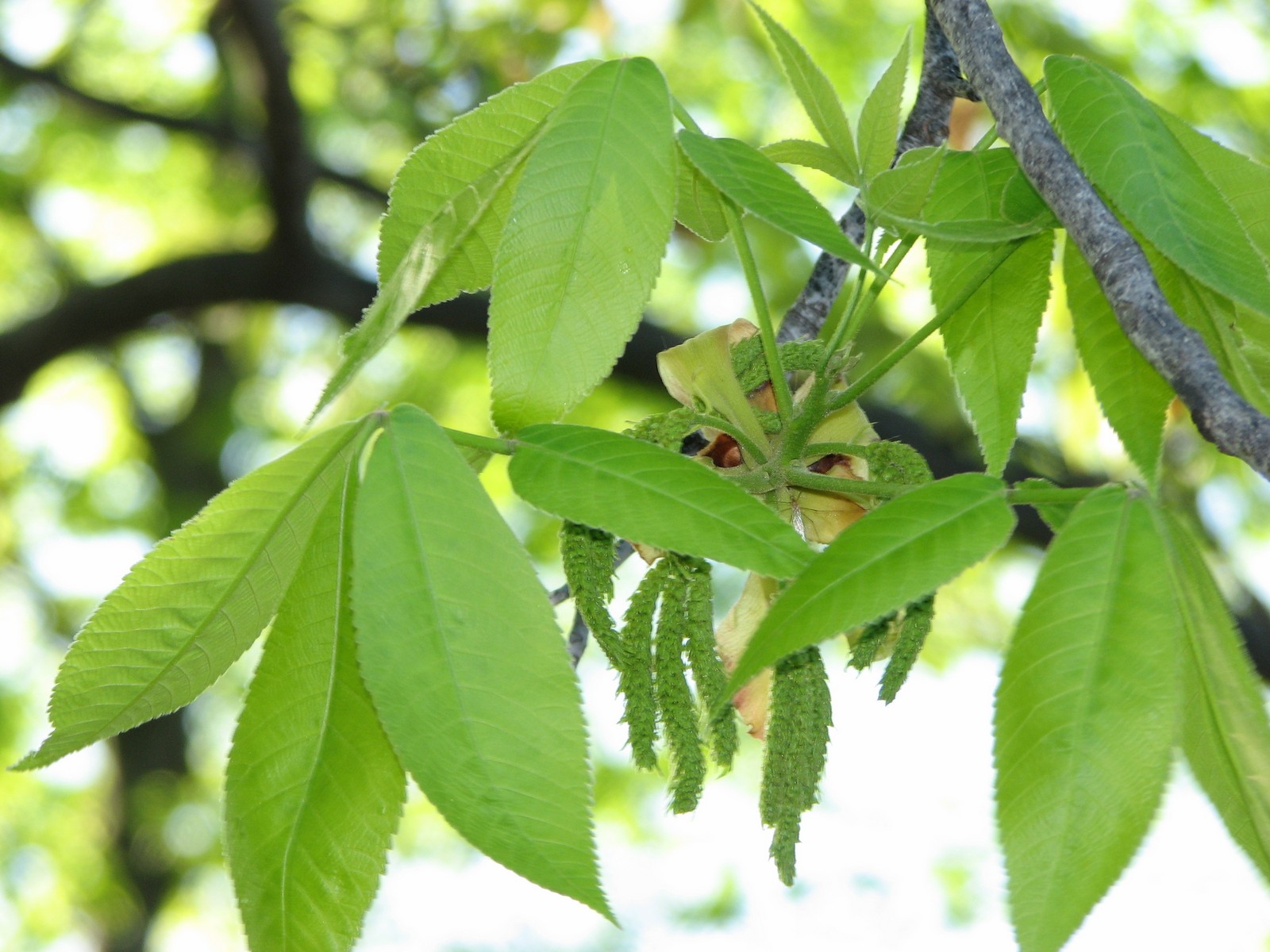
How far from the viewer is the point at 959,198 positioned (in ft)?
3.49

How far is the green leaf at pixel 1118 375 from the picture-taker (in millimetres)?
980

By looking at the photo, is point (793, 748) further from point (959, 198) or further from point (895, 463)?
point (959, 198)

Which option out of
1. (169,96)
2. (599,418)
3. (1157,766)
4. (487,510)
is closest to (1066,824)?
(1157,766)

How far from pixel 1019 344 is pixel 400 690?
68cm

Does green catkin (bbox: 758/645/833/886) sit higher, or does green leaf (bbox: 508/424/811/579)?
green leaf (bbox: 508/424/811/579)

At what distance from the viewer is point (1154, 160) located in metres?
0.88

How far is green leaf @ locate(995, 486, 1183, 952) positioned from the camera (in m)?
0.72

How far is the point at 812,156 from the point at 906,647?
464mm

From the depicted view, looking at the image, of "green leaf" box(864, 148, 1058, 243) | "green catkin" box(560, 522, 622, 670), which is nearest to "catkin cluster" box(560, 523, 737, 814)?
→ "green catkin" box(560, 522, 622, 670)

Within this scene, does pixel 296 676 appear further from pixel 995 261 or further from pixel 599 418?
pixel 599 418

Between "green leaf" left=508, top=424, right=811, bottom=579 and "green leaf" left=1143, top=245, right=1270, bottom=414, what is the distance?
44cm

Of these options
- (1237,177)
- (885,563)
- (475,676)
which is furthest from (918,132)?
(475,676)

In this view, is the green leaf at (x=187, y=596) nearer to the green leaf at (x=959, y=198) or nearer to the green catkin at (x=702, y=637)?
the green catkin at (x=702, y=637)

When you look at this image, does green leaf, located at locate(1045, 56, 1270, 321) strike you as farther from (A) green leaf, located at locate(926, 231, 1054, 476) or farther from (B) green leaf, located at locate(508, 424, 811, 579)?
(B) green leaf, located at locate(508, 424, 811, 579)
